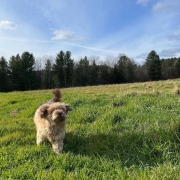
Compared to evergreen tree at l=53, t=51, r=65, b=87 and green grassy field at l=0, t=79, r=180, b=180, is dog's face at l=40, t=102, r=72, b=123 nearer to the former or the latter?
green grassy field at l=0, t=79, r=180, b=180

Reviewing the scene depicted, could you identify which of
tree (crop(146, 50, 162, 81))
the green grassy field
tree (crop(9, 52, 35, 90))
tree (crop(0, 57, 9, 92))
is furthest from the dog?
tree (crop(146, 50, 162, 81))

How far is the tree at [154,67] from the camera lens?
6172cm

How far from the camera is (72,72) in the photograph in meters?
59.5

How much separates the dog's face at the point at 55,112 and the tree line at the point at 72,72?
47605 mm

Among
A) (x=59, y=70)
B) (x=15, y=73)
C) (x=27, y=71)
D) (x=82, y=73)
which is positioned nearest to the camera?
(x=15, y=73)

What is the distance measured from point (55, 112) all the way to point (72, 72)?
54833 mm

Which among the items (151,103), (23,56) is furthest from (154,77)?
(151,103)

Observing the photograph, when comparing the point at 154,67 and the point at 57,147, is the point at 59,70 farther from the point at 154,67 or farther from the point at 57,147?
the point at 57,147

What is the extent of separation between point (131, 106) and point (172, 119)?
2.02m

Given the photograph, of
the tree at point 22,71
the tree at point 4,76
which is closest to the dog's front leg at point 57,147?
the tree at point 4,76

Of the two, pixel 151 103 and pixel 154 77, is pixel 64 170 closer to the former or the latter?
pixel 151 103

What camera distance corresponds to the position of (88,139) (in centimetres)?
543

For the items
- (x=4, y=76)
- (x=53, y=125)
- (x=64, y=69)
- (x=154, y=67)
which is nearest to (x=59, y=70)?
(x=64, y=69)

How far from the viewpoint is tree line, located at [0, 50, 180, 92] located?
51625mm
